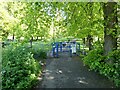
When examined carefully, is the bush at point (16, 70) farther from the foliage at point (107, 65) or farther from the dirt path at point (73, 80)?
the foliage at point (107, 65)

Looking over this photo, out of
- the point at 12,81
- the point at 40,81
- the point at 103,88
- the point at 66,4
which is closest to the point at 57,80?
the point at 40,81

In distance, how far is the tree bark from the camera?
9.06 m

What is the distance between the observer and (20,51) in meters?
8.40

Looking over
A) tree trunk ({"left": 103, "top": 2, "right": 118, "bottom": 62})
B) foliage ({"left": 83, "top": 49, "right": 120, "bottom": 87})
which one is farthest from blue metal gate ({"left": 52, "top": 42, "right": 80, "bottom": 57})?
tree trunk ({"left": 103, "top": 2, "right": 118, "bottom": 62})

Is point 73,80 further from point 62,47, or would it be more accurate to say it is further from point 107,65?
point 62,47

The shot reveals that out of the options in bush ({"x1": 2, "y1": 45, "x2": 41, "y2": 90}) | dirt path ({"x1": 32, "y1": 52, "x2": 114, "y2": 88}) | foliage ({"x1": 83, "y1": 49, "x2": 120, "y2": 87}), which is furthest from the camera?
foliage ({"x1": 83, "y1": 49, "x2": 120, "y2": 87})

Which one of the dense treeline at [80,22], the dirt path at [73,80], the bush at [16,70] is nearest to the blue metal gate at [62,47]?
the dense treeline at [80,22]

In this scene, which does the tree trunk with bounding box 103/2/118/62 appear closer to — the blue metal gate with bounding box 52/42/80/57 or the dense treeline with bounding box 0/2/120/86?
the dense treeline with bounding box 0/2/120/86

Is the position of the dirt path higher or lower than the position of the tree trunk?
lower

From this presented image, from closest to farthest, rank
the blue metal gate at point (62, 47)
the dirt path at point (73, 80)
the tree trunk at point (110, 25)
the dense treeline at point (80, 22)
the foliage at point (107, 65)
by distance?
the dirt path at point (73, 80)
the foliage at point (107, 65)
the dense treeline at point (80, 22)
the tree trunk at point (110, 25)
the blue metal gate at point (62, 47)

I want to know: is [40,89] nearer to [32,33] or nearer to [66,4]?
[32,33]

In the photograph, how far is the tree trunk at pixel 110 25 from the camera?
9.06m

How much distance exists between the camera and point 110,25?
943 centimetres

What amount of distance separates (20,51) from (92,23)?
349 centimetres
